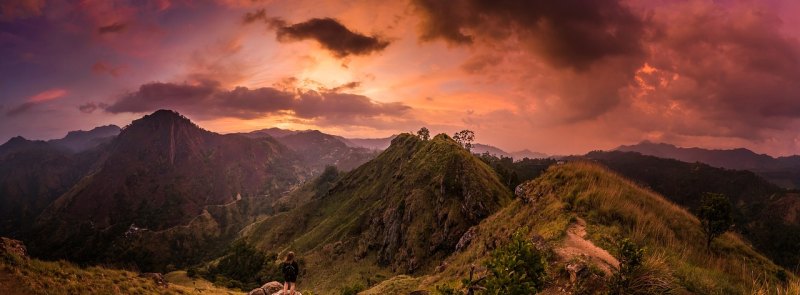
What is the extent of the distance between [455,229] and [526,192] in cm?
4925

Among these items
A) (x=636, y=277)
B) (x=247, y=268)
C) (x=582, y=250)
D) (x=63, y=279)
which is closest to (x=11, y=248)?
(x=63, y=279)

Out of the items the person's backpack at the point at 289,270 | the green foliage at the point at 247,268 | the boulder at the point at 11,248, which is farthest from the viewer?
the green foliage at the point at 247,268

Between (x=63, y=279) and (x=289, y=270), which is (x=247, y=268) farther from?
(x=289, y=270)

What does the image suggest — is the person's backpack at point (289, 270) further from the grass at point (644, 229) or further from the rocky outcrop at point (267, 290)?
the grass at point (644, 229)

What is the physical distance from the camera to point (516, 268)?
9234 mm

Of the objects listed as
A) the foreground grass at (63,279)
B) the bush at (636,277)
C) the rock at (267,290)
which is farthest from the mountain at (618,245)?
the foreground grass at (63,279)

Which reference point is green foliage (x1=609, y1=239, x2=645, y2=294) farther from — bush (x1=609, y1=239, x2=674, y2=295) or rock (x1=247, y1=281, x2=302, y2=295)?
rock (x1=247, y1=281, x2=302, y2=295)

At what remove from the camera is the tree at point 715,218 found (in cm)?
1875

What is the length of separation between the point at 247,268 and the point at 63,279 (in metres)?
105

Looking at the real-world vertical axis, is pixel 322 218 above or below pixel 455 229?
below

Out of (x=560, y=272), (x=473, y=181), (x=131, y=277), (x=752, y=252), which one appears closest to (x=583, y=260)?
(x=560, y=272)

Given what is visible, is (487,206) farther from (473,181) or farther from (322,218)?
(322,218)

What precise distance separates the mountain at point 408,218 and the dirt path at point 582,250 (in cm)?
5849

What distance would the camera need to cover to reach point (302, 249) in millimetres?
128125
